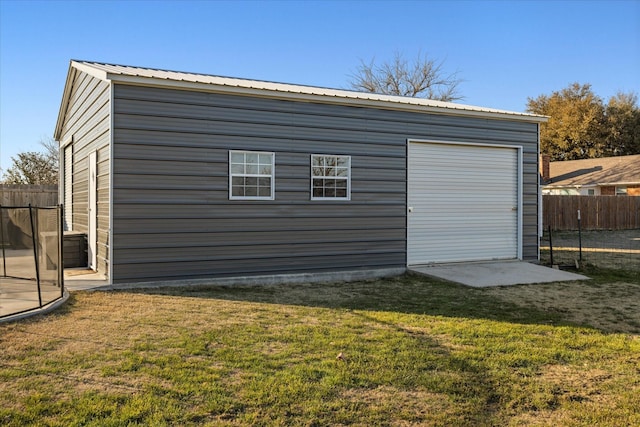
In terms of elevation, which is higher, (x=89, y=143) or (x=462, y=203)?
(x=89, y=143)

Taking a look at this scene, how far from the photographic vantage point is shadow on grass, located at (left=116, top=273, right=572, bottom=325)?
611cm

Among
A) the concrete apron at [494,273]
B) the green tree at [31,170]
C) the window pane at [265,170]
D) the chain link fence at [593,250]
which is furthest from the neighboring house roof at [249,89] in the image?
the green tree at [31,170]

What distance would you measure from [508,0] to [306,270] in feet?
30.8

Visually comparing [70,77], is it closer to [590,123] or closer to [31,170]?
[31,170]

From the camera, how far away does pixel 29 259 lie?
9617 millimetres

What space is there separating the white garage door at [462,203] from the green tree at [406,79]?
71.3ft

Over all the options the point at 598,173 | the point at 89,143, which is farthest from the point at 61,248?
the point at 598,173

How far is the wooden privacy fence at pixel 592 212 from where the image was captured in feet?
74.8

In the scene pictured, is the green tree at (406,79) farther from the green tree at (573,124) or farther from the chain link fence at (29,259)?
the chain link fence at (29,259)

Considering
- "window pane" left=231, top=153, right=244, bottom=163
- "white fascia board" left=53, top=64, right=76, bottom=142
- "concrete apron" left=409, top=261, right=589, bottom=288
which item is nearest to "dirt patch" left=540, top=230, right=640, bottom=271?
"concrete apron" left=409, top=261, right=589, bottom=288

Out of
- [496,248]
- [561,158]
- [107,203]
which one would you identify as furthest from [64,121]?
[561,158]

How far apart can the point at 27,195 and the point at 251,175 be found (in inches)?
434

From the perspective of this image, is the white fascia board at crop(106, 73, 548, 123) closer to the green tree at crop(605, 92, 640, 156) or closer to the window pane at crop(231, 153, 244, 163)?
the window pane at crop(231, 153, 244, 163)

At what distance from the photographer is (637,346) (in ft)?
15.5
